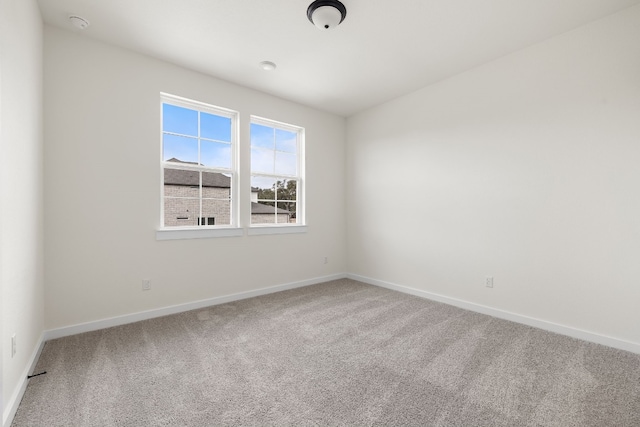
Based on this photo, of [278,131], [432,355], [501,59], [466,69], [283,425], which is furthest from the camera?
[278,131]

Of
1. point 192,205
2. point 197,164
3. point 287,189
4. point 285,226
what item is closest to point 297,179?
point 287,189

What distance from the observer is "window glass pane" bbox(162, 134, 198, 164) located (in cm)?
321

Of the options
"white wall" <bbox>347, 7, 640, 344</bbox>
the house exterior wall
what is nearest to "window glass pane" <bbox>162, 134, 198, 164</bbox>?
the house exterior wall

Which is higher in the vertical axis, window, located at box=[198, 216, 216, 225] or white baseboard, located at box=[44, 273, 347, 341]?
window, located at box=[198, 216, 216, 225]

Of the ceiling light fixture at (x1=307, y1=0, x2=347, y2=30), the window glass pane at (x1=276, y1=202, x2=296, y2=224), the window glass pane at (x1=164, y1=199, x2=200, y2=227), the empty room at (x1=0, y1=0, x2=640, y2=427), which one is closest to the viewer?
the empty room at (x1=0, y1=0, x2=640, y2=427)

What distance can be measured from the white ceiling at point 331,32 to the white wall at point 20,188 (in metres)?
0.69

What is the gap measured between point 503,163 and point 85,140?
13.7ft

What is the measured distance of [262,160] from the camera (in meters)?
4.04

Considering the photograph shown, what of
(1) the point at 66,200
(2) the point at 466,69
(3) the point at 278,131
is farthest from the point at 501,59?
(1) the point at 66,200

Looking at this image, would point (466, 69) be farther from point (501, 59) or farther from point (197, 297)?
point (197, 297)

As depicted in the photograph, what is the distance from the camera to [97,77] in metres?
2.73

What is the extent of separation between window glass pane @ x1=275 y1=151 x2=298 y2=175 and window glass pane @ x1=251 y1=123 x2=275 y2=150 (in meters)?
0.20

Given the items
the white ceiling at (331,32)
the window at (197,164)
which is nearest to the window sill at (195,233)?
the window at (197,164)

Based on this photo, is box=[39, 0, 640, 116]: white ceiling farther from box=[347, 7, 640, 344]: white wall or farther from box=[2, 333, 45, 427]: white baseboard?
box=[2, 333, 45, 427]: white baseboard
